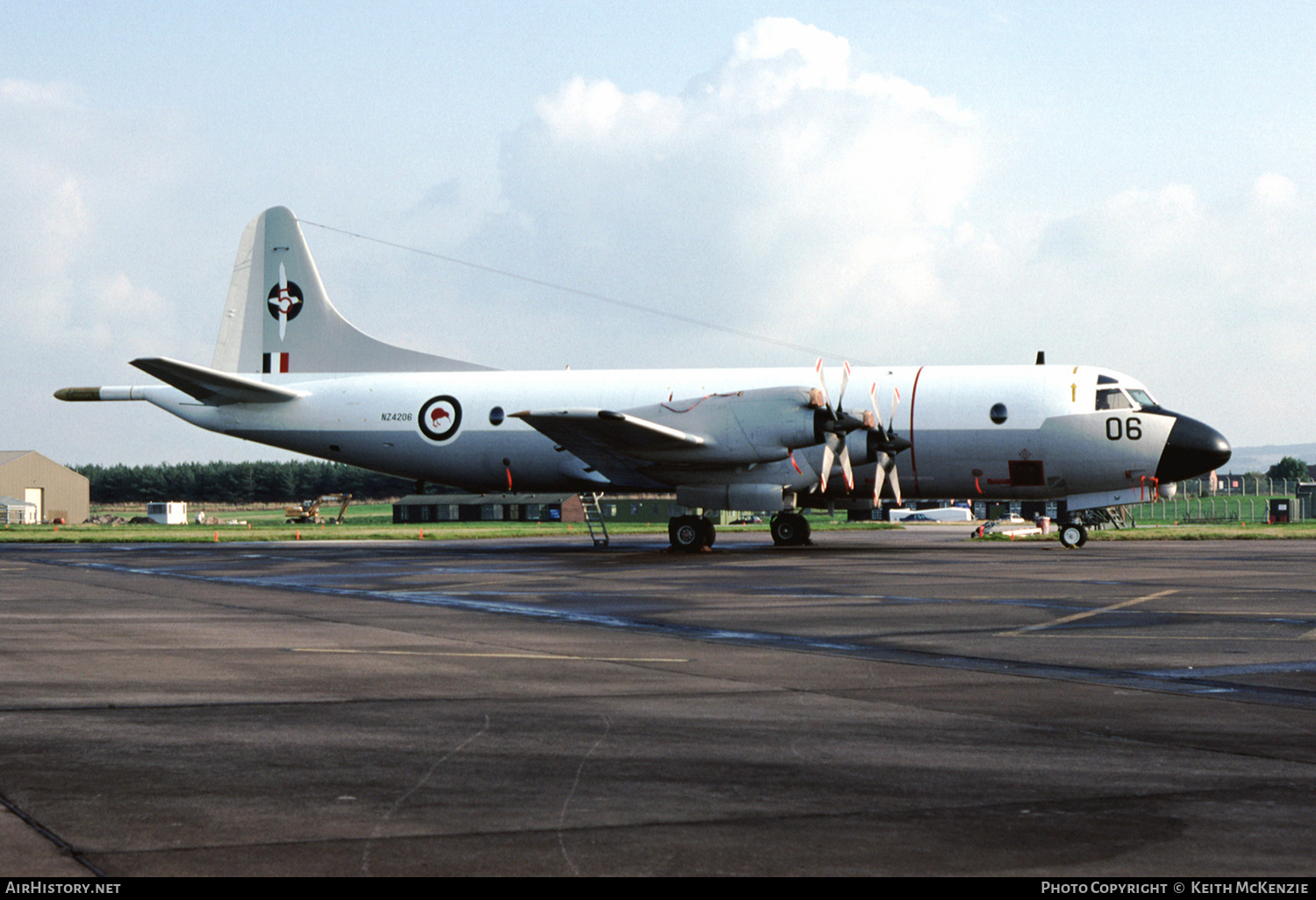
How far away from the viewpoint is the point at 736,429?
97.7ft

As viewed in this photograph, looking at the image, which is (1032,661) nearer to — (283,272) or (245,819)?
(245,819)

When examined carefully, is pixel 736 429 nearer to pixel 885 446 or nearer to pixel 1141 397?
pixel 885 446

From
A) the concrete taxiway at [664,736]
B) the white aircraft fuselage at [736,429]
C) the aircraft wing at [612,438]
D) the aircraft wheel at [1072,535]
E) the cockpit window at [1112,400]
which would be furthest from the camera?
the aircraft wheel at [1072,535]

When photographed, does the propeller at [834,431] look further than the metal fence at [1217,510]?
No

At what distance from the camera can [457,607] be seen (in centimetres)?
A: 1747

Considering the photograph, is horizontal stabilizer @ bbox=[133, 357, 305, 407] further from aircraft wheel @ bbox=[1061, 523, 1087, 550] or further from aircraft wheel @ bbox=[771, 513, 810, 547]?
aircraft wheel @ bbox=[1061, 523, 1087, 550]

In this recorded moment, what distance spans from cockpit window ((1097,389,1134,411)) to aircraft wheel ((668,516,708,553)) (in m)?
10.8

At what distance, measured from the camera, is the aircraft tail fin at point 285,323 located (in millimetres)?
37094

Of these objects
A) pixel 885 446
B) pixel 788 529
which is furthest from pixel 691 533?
pixel 885 446

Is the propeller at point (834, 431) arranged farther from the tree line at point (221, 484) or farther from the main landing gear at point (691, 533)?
the tree line at point (221, 484)

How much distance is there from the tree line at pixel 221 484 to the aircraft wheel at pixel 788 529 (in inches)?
5133

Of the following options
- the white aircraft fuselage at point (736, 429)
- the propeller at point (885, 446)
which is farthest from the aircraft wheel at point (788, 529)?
the propeller at point (885, 446)

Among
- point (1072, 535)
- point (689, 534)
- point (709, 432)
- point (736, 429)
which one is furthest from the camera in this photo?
point (1072, 535)

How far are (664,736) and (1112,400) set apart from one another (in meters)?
25.7
